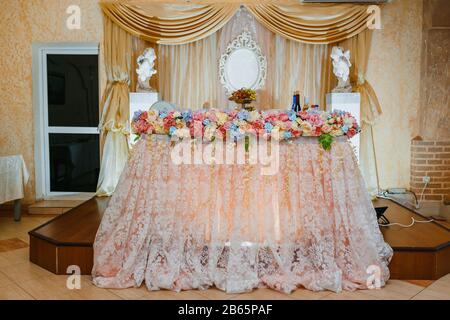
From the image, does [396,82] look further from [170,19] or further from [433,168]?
[170,19]

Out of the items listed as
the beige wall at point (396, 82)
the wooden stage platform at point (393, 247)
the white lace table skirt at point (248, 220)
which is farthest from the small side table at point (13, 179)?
the beige wall at point (396, 82)

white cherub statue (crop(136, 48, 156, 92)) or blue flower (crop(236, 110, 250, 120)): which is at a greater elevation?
white cherub statue (crop(136, 48, 156, 92))

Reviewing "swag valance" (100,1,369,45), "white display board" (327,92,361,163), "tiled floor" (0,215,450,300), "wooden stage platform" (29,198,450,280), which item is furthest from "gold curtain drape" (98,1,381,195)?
"tiled floor" (0,215,450,300)

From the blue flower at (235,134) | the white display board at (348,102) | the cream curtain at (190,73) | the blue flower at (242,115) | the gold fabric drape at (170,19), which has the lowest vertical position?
the blue flower at (235,134)

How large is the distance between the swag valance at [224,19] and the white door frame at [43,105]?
641mm

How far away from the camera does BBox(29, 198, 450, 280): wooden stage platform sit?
2750 millimetres

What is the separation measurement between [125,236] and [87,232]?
0.60 meters

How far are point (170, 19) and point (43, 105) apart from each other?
1.94 metres

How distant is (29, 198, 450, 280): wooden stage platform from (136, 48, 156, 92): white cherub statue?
1.97 meters

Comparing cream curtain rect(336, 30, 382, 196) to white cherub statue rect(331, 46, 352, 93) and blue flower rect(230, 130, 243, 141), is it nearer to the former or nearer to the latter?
white cherub statue rect(331, 46, 352, 93)

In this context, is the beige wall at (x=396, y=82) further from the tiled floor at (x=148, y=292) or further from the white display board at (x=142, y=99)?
the white display board at (x=142, y=99)

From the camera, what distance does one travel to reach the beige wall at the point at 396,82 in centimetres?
480

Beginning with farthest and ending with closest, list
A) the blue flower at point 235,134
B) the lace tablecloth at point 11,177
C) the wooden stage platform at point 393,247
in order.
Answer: the lace tablecloth at point 11,177 → the wooden stage platform at point 393,247 → the blue flower at point 235,134

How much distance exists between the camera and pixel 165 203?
2.72m
